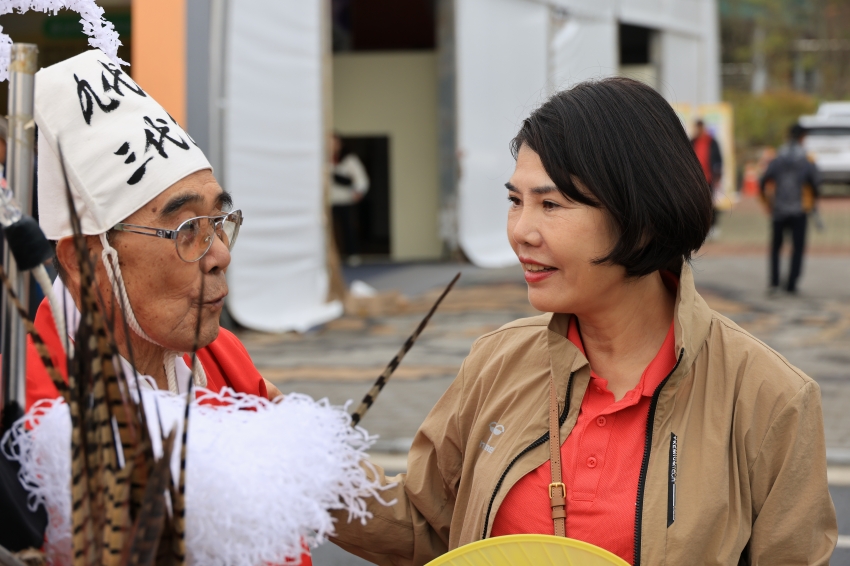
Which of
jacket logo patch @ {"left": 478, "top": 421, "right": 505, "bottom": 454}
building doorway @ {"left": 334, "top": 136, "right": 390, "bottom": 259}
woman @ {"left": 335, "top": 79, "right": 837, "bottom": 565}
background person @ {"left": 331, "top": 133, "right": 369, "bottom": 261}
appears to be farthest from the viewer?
building doorway @ {"left": 334, "top": 136, "right": 390, "bottom": 259}

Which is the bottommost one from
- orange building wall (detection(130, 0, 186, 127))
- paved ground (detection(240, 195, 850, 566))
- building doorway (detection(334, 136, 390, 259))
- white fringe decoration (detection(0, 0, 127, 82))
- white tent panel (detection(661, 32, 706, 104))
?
paved ground (detection(240, 195, 850, 566))

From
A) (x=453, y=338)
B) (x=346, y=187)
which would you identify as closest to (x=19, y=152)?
(x=453, y=338)

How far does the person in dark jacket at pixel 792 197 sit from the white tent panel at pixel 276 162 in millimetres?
5123

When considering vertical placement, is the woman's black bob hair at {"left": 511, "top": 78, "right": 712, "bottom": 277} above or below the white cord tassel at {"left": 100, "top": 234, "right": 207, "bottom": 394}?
above

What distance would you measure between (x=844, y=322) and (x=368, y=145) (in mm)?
9372

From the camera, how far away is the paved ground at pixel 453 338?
6.21 meters

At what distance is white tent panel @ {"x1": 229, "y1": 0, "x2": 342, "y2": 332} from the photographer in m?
9.20

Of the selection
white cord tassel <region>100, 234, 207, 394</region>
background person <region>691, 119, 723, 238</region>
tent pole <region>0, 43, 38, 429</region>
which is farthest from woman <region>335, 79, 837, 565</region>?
background person <region>691, 119, 723, 238</region>

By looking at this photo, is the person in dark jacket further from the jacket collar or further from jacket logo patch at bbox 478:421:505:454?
jacket logo patch at bbox 478:421:505:454

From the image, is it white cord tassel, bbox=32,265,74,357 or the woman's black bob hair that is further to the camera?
the woman's black bob hair

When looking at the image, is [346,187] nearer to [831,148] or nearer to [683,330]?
[683,330]

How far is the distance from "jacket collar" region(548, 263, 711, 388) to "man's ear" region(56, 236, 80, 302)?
945 millimetres

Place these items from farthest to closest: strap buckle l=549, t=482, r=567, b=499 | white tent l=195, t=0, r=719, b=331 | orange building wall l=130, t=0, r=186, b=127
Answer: white tent l=195, t=0, r=719, b=331
orange building wall l=130, t=0, r=186, b=127
strap buckle l=549, t=482, r=567, b=499

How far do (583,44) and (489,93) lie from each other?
9.75ft
